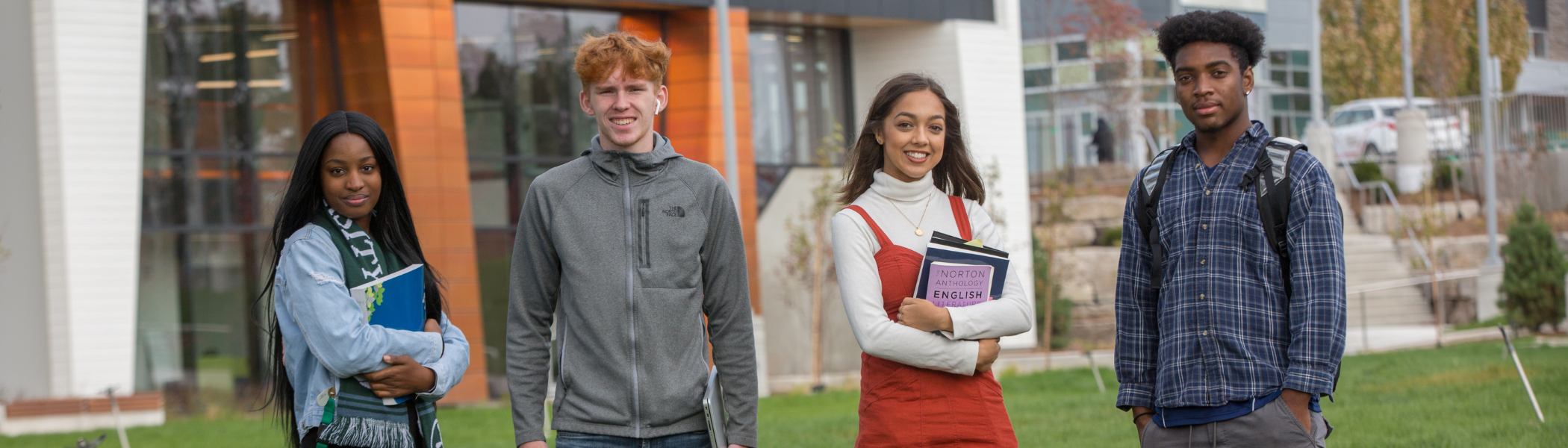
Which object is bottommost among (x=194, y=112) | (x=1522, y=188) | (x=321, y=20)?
(x=1522, y=188)

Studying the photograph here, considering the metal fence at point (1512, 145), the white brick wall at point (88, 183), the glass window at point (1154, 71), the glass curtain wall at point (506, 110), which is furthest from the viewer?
the glass window at point (1154, 71)

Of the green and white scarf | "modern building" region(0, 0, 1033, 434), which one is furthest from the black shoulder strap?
"modern building" region(0, 0, 1033, 434)

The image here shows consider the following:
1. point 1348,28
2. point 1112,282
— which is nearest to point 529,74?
point 1112,282

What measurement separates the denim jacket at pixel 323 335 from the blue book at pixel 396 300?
0.07 metres

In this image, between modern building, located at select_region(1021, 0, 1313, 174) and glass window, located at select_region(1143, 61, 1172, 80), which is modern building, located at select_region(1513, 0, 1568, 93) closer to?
modern building, located at select_region(1021, 0, 1313, 174)

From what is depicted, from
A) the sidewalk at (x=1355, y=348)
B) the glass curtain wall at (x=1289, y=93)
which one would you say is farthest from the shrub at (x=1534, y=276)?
the glass curtain wall at (x=1289, y=93)

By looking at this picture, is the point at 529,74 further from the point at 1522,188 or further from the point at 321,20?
the point at 1522,188

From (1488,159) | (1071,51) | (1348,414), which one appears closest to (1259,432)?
(1348,414)

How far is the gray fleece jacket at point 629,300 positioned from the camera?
13.0 feet

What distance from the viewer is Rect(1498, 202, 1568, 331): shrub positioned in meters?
21.0

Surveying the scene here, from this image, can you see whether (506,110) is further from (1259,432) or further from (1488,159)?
(1488,159)

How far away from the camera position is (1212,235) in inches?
157

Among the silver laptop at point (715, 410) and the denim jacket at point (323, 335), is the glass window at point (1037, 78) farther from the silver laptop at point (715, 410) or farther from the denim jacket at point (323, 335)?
the denim jacket at point (323, 335)

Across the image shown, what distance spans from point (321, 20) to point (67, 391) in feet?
19.4
